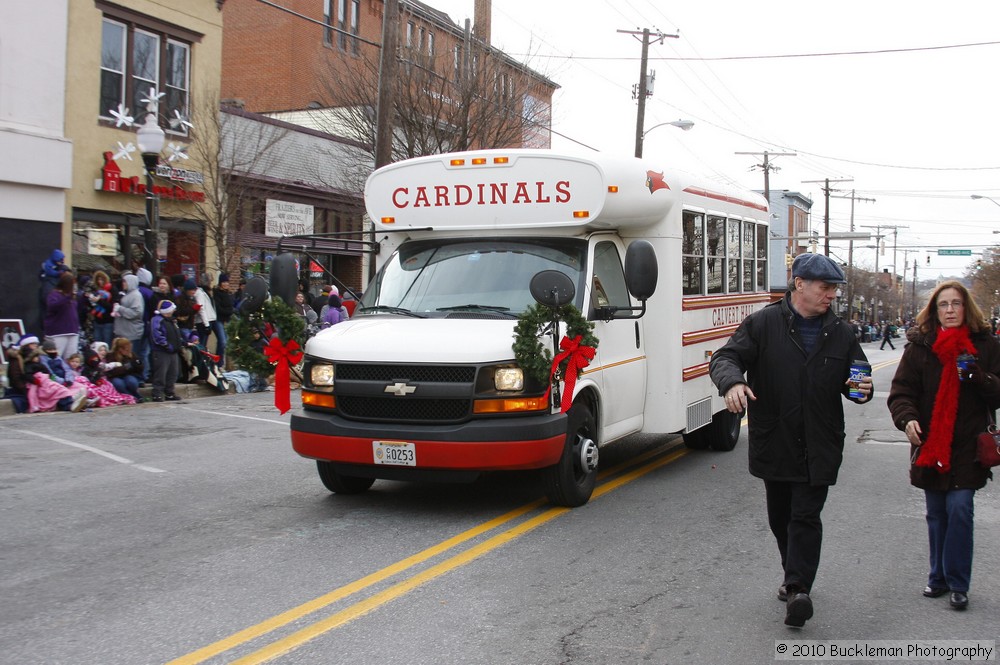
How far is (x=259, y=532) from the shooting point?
6.75m

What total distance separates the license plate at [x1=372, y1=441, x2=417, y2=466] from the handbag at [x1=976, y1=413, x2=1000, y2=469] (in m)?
3.51

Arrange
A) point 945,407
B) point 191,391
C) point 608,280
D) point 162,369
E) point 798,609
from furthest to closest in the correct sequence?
point 191,391 < point 162,369 < point 608,280 < point 945,407 < point 798,609

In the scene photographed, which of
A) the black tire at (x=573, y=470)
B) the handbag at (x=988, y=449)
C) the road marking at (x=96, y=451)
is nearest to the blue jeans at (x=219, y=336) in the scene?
the road marking at (x=96, y=451)

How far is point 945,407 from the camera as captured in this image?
17.0 feet

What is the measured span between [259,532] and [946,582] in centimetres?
437

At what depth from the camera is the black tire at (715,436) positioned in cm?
1067

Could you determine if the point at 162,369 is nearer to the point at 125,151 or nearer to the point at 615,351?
the point at 125,151

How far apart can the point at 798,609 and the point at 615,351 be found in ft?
11.9

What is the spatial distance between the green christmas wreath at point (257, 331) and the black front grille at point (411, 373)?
2.75ft

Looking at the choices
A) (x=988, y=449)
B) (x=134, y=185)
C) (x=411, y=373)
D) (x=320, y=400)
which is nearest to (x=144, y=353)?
(x=134, y=185)

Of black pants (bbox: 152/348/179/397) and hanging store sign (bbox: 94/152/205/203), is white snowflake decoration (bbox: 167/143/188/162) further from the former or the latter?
black pants (bbox: 152/348/179/397)

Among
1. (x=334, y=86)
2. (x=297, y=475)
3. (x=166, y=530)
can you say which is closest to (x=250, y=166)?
(x=334, y=86)

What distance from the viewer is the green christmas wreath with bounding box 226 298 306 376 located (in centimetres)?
756

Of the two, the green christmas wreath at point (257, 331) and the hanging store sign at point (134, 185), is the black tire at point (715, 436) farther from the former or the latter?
the hanging store sign at point (134, 185)
